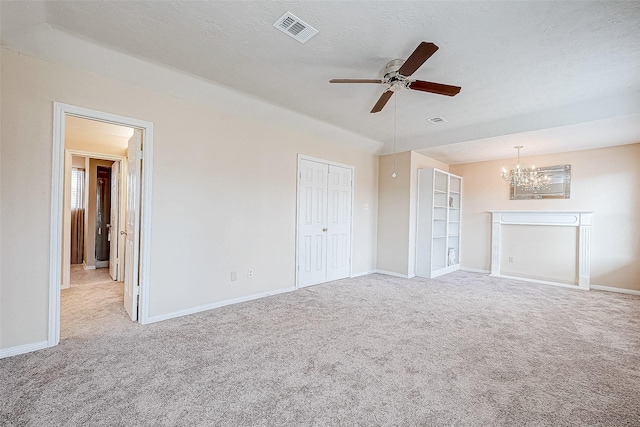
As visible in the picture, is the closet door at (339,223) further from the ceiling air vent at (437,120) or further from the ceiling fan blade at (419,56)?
the ceiling fan blade at (419,56)

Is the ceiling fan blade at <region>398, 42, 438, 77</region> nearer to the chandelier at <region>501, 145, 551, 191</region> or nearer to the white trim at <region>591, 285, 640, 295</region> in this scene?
the chandelier at <region>501, 145, 551, 191</region>

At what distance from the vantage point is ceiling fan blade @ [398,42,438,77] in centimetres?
200

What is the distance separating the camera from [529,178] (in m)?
5.59

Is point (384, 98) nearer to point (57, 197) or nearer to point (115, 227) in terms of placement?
point (57, 197)

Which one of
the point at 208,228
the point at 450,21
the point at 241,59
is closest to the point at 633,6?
the point at 450,21

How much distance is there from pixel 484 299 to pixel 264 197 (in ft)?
11.9

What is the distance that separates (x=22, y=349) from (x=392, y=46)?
4.13 meters

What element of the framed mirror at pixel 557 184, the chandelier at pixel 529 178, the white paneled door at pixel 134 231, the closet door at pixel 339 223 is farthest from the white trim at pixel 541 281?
the white paneled door at pixel 134 231

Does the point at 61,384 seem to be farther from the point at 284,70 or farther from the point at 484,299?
the point at 484,299

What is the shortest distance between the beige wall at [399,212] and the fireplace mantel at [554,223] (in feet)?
6.01

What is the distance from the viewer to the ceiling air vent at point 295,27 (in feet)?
7.05

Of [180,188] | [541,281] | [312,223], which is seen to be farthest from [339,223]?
[541,281]

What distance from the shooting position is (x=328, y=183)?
5105 mm

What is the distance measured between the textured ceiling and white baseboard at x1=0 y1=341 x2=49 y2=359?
8.28ft
